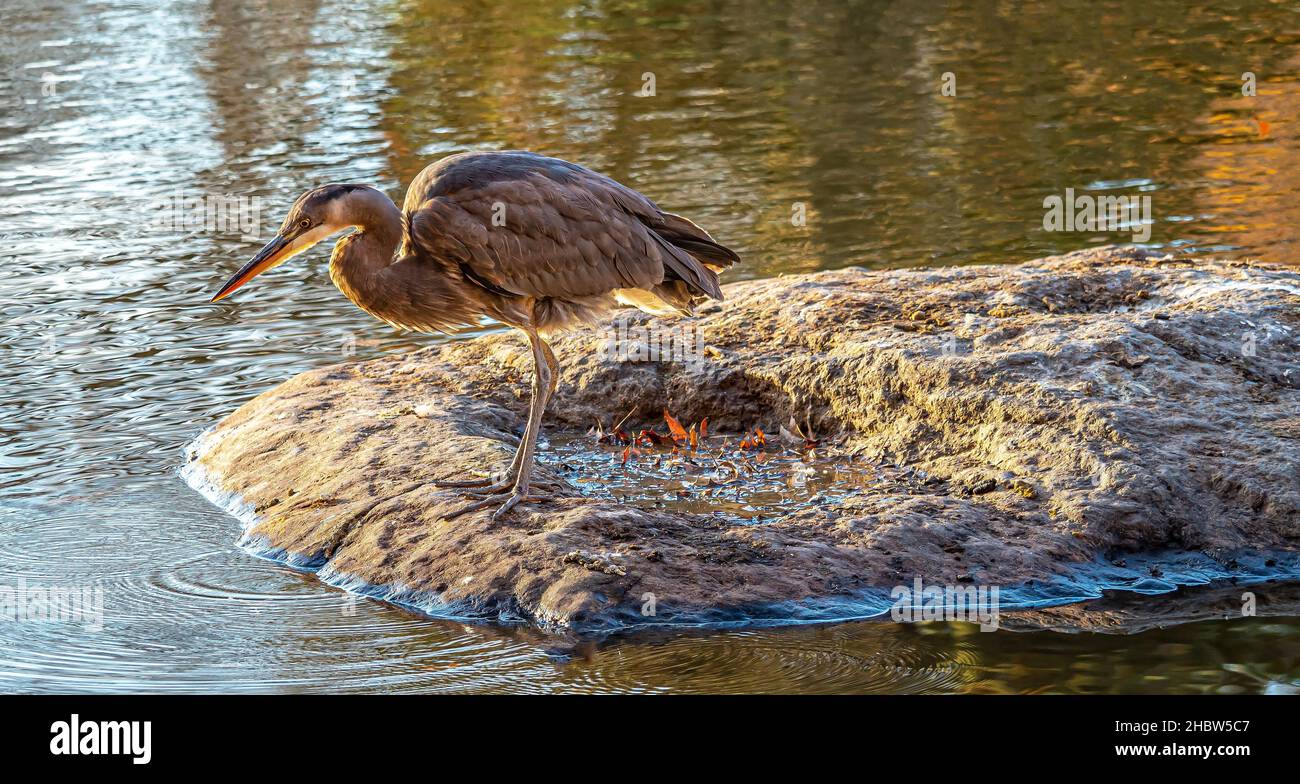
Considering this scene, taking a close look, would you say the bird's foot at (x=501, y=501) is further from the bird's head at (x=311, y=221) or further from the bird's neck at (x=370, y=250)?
the bird's head at (x=311, y=221)

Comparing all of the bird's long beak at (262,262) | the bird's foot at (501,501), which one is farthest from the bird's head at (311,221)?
the bird's foot at (501,501)

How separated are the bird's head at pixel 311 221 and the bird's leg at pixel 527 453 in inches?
39.9

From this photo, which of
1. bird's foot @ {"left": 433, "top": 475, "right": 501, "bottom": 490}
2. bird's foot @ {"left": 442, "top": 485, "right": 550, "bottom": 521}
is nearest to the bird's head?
bird's foot @ {"left": 433, "top": 475, "right": 501, "bottom": 490}

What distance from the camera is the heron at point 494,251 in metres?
6.77

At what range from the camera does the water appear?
18.8 feet

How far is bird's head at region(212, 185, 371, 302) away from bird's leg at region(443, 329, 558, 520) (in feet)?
3.32

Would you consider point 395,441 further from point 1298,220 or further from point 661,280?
point 1298,220

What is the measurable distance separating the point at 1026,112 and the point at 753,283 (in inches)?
309

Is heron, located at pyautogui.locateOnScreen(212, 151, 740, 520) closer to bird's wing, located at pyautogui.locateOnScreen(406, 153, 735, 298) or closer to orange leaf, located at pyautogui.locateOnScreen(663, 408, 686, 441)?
bird's wing, located at pyautogui.locateOnScreen(406, 153, 735, 298)

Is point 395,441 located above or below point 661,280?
below

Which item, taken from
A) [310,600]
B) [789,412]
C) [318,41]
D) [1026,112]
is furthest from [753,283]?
[318,41]

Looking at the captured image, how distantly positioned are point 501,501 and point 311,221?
5.10 ft

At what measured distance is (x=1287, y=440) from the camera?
6.46 m

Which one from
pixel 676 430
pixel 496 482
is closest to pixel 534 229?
pixel 496 482
